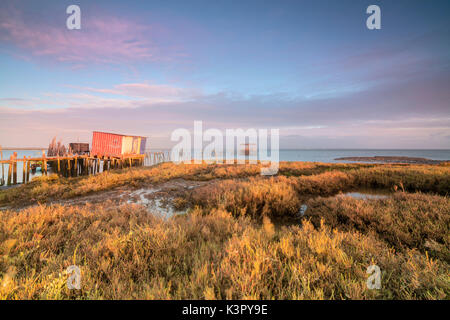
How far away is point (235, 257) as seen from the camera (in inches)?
108

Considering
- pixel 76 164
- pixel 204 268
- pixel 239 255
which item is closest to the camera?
pixel 204 268

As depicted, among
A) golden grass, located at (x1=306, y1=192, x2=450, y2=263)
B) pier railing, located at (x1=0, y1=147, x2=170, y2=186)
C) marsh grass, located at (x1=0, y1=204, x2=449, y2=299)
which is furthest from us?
pier railing, located at (x1=0, y1=147, x2=170, y2=186)

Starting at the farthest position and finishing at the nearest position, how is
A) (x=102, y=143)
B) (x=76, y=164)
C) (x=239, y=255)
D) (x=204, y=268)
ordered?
(x=102, y=143) < (x=76, y=164) < (x=239, y=255) < (x=204, y=268)

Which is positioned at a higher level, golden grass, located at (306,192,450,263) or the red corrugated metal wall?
the red corrugated metal wall

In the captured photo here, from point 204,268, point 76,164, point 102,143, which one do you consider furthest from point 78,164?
point 204,268

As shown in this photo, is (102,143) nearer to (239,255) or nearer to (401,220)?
(239,255)

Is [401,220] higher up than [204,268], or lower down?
lower down

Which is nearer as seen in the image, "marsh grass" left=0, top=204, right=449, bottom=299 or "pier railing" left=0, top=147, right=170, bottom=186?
"marsh grass" left=0, top=204, right=449, bottom=299

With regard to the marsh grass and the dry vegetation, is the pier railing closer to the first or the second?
the dry vegetation

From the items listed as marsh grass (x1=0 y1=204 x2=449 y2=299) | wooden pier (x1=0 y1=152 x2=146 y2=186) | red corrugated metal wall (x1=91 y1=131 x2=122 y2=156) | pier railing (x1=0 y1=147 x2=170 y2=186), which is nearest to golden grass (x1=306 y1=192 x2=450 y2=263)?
marsh grass (x1=0 y1=204 x2=449 y2=299)

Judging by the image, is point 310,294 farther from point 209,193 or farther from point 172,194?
point 172,194

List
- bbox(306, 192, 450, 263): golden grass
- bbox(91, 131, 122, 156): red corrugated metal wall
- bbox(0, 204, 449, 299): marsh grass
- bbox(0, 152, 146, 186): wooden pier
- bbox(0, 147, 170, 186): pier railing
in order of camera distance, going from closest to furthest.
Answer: bbox(0, 204, 449, 299): marsh grass, bbox(306, 192, 450, 263): golden grass, bbox(0, 147, 170, 186): pier railing, bbox(0, 152, 146, 186): wooden pier, bbox(91, 131, 122, 156): red corrugated metal wall
